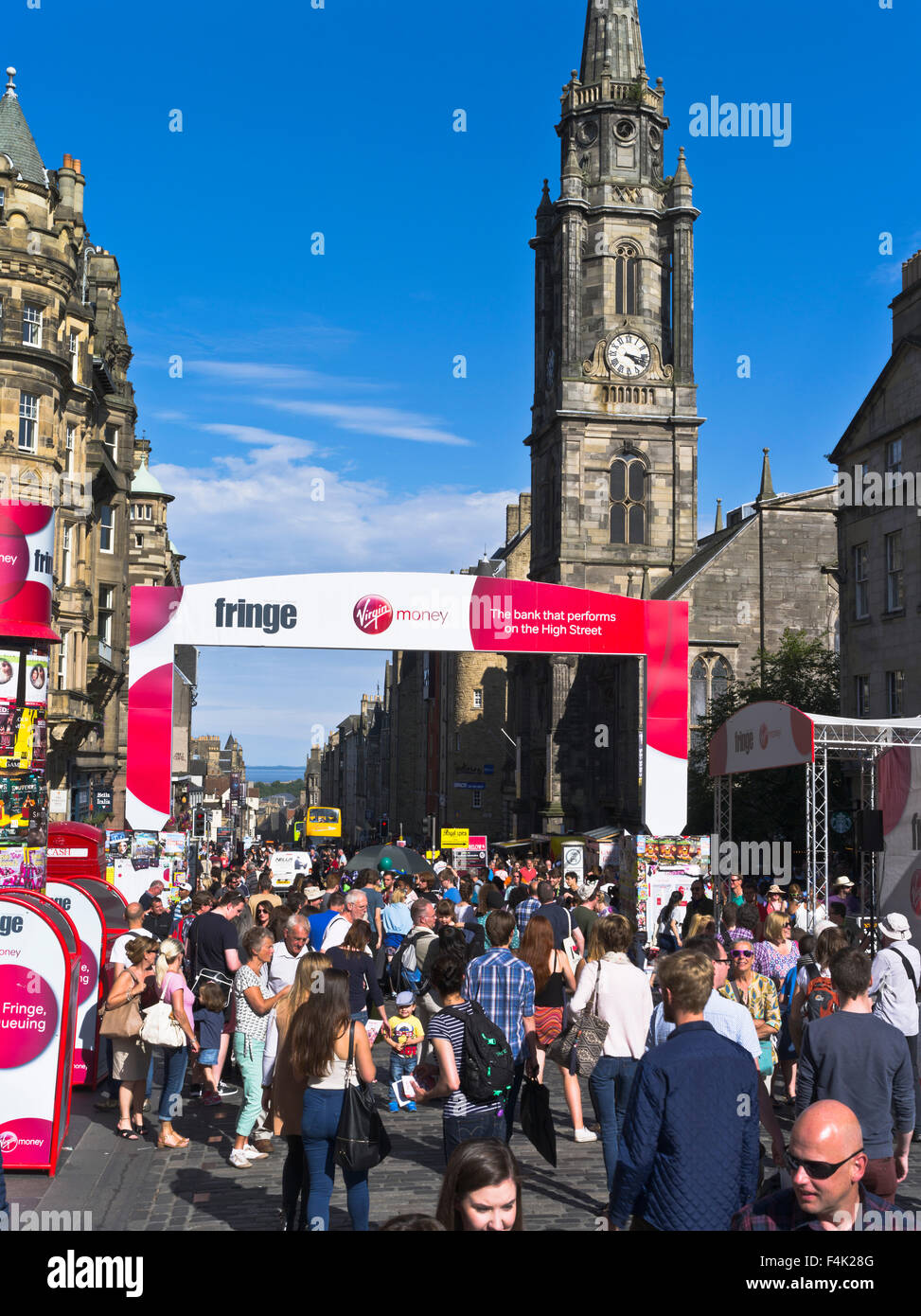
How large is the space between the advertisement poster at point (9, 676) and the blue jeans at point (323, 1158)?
1189cm

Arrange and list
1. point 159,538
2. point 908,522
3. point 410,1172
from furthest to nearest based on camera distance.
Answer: point 159,538 → point 908,522 → point 410,1172

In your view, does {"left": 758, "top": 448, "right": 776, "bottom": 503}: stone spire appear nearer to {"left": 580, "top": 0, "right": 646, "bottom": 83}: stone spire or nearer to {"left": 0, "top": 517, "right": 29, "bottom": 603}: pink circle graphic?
{"left": 580, "top": 0, "right": 646, "bottom": 83}: stone spire

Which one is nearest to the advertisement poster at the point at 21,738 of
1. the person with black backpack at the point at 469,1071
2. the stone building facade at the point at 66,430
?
the person with black backpack at the point at 469,1071

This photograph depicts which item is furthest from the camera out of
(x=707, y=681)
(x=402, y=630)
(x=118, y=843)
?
(x=707, y=681)

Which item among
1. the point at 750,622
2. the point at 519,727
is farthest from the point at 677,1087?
the point at 519,727

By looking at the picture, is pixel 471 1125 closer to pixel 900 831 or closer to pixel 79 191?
pixel 900 831

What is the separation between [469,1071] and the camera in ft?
22.3

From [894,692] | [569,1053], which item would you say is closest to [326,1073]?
[569,1053]

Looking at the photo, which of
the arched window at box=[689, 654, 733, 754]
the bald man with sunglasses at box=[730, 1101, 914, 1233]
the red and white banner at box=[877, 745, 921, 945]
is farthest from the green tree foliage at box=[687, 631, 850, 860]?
the bald man with sunglasses at box=[730, 1101, 914, 1233]

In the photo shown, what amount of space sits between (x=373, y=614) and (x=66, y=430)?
1357 centimetres

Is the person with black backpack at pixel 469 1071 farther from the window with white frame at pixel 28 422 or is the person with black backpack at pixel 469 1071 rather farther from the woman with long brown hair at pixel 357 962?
the window with white frame at pixel 28 422
